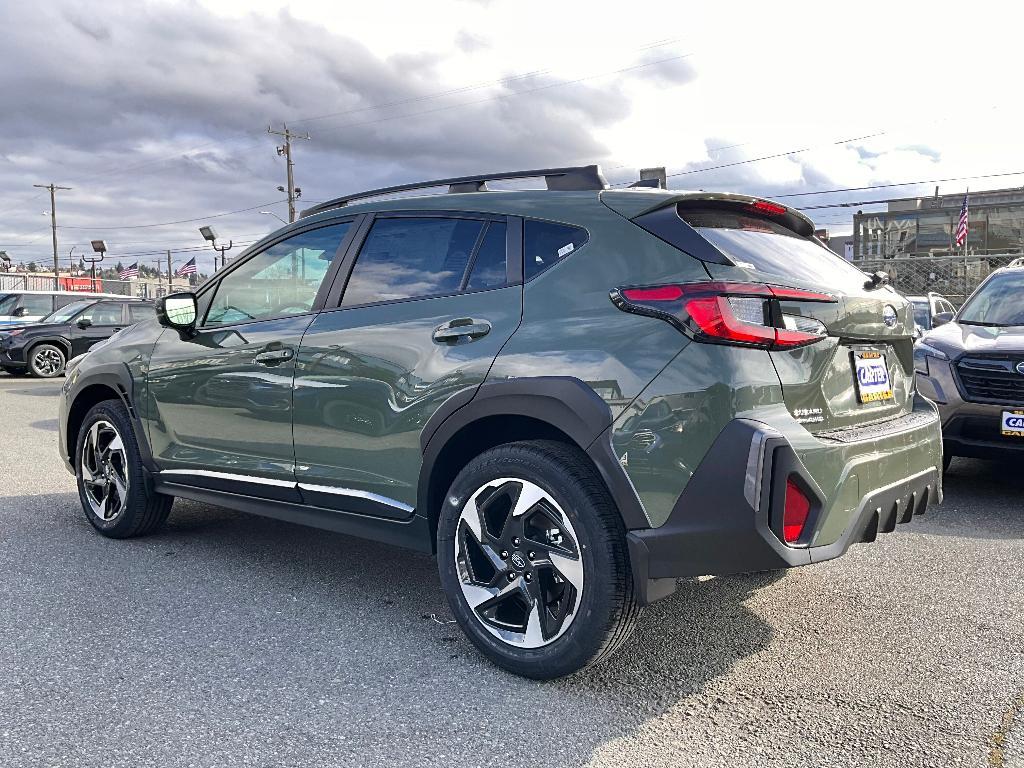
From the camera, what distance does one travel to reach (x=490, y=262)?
10.8 feet

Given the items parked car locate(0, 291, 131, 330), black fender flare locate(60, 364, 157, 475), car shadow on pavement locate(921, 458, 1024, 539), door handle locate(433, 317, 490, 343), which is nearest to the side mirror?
black fender flare locate(60, 364, 157, 475)

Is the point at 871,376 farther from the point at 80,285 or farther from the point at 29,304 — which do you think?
the point at 80,285

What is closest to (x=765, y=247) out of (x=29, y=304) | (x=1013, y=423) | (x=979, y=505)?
(x=1013, y=423)

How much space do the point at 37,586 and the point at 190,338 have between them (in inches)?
54.1

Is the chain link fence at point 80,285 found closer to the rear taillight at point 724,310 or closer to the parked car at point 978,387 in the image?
the parked car at point 978,387

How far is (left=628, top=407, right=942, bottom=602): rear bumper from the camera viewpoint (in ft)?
8.56

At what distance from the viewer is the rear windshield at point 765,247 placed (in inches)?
Result: 117

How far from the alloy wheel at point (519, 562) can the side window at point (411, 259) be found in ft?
2.85

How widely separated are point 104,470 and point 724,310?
389 cm

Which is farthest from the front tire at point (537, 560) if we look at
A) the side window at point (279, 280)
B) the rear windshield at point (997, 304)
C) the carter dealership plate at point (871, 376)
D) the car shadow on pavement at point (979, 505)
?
the rear windshield at point (997, 304)

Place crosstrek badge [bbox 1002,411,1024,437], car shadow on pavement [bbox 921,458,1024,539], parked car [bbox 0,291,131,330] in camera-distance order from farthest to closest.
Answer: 1. parked car [bbox 0,291,131,330]
2. crosstrek badge [bbox 1002,411,1024,437]
3. car shadow on pavement [bbox 921,458,1024,539]

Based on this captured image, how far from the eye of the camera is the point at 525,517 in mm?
3021

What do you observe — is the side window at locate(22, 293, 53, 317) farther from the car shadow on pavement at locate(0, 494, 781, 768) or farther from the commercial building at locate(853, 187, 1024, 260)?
the commercial building at locate(853, 187, 1024, 260)

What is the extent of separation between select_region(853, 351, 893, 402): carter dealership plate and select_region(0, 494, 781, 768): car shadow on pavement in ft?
3.42
